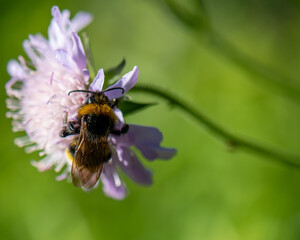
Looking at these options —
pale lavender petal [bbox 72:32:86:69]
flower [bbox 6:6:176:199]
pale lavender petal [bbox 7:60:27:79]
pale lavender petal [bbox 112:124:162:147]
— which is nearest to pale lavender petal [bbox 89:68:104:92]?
flower [bbox 6:6:176:199]

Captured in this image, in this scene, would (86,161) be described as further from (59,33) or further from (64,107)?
(59,33)

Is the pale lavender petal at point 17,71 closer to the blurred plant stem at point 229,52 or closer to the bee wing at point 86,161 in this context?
the bee wing at point 86,161

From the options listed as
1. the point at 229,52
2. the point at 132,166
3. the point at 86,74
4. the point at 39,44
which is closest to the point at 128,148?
the point at 132,166

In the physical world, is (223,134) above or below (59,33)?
below

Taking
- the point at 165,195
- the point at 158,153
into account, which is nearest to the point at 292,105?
the point at 165,195

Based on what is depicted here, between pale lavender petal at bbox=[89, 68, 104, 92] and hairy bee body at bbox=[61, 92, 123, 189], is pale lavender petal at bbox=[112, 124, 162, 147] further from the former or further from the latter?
pale lavender petal at bbox=[89, 68, 104, 92]

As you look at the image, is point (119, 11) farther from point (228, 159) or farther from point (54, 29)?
point (54, 29)
